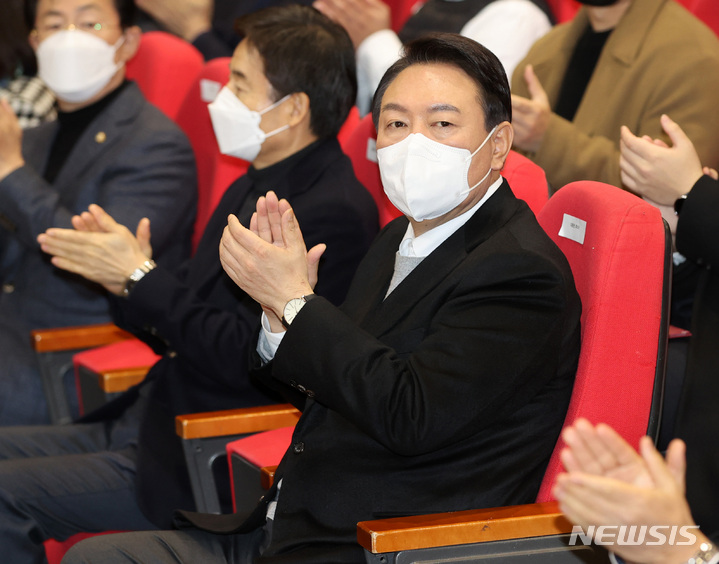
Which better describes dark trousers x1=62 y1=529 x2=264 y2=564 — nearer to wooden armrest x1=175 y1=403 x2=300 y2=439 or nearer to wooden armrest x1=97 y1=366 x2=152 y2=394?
wooden armrest x1=175 y1=403 x2=300 y2=439

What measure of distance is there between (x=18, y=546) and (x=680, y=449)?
1.56 meters

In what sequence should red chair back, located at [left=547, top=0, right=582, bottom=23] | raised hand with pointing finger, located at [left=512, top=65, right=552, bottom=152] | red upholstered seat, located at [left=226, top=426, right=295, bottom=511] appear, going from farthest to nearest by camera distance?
red chair back, located at [left=547, top=0, right=582, bottom=23], raised hand with pointing finger, located at [left=512, top=65, right=552, bottom=152], red upholstered seat, located at [left=226, top=426, right=295, bottom=511]

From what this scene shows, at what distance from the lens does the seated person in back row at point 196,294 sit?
2.17m

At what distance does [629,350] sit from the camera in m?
1.60

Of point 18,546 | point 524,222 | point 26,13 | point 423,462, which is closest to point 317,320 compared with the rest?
point 423,462

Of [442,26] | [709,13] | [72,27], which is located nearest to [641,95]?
[709,13]

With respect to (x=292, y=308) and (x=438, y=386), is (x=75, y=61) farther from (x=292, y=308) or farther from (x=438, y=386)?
(x=438, y=386)

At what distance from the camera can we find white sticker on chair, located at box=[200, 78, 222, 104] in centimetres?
309

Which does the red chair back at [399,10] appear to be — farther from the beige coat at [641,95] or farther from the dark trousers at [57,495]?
the dark trousers at [57,495]

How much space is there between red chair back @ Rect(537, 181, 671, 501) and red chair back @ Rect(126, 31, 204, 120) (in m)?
2.35

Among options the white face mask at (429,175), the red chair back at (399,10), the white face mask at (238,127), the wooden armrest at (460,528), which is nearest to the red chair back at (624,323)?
the wooden armrest at (460,528)

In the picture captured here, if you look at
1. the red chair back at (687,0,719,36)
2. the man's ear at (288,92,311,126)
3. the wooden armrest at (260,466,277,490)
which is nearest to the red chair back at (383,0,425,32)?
the red chair back at (687,0,719,36)

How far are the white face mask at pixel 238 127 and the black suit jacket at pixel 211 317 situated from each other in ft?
→ 0.38

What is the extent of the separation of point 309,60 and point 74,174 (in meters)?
1.01
